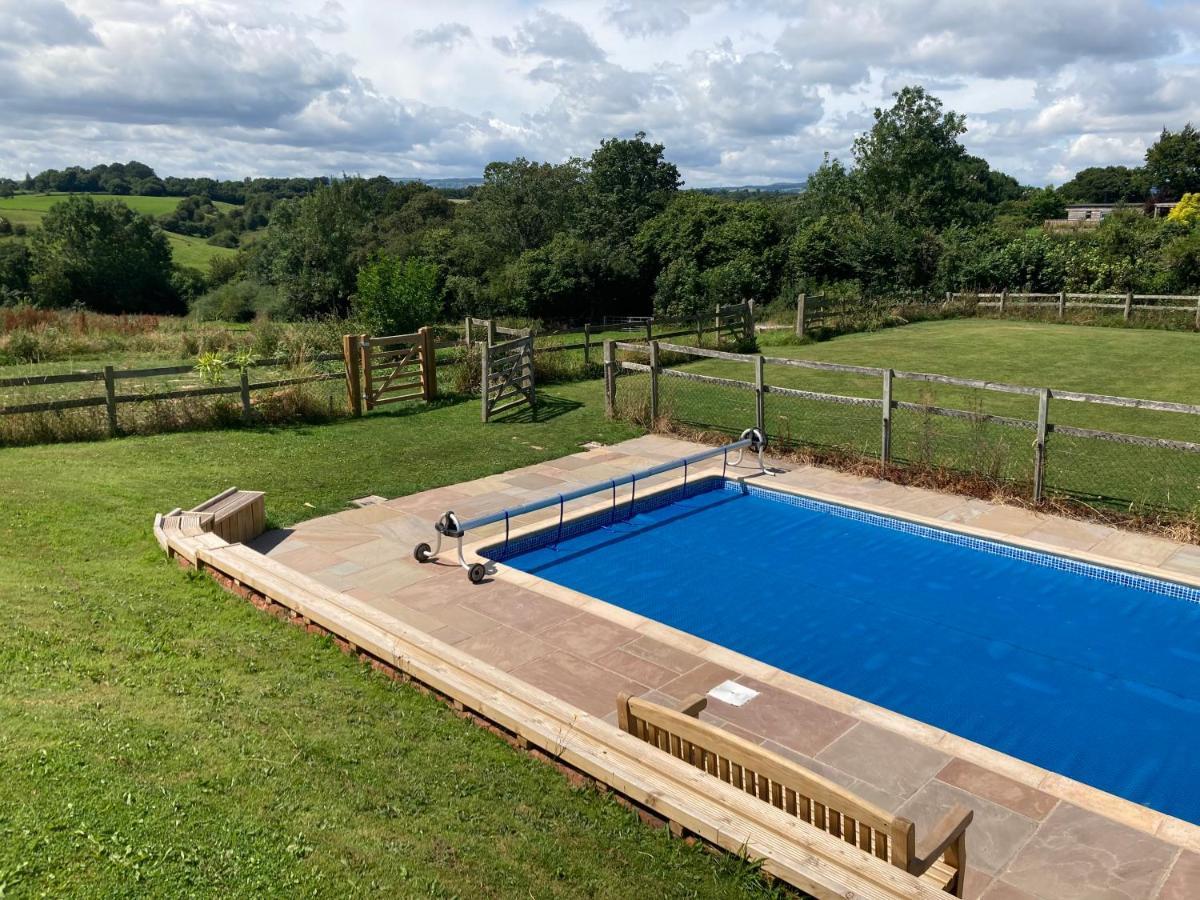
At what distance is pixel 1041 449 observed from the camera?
9.62 metres

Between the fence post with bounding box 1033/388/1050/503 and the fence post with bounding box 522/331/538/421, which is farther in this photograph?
the fence post with bounding box 522/331/538/421

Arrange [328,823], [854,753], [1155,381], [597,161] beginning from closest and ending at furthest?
[328,823], [854,753], [1155,381], [597,161]

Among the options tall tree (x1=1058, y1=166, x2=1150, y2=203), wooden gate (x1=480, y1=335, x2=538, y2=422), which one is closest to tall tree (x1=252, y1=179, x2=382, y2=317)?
wooden gate (x1=480, y1=335, x2=538, y2=422)

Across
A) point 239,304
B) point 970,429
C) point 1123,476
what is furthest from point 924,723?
→ point 239,304

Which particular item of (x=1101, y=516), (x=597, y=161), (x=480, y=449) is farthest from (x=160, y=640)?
(x=597, y=161)

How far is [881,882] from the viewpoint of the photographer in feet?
11.5

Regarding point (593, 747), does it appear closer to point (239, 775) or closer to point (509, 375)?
point (239, 775)

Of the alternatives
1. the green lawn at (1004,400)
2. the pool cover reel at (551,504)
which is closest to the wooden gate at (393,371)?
the green lawn at (1004,400)

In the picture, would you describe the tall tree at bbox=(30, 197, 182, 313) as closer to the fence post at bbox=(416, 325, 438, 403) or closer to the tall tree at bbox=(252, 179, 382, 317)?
the tall tree at bbox=(252, 179, 382, 317)

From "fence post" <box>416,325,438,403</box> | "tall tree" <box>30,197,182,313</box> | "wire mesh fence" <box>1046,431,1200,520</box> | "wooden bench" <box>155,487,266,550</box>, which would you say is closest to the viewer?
"wooden bench" <box>155,487,266,550</box>

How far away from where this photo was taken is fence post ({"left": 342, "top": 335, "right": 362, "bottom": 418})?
14734 mm

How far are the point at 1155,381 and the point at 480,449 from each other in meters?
13.9

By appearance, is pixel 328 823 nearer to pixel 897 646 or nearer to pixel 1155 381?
pixel 897 646

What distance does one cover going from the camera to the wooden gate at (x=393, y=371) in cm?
1499
